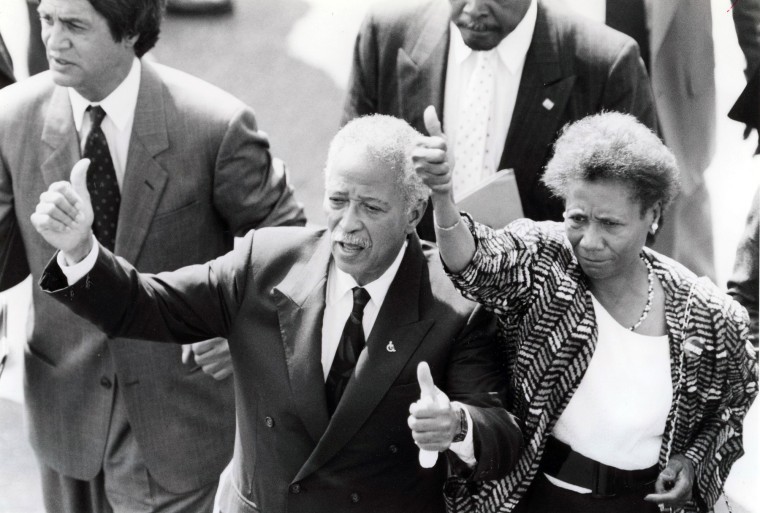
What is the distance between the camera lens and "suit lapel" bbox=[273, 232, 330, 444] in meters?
2.84

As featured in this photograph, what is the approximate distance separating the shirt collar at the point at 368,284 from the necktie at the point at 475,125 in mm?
866

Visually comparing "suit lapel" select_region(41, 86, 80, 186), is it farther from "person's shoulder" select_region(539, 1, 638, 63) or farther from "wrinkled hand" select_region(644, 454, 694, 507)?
"wrinkled hand" select_region(644, 454, 694, 507)

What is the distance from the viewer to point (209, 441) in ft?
12.1

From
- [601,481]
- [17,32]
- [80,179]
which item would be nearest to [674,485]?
[601,481]

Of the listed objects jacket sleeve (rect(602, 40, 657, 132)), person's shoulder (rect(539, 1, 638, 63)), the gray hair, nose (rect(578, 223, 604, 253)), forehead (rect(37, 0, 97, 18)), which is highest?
person's shoulder (rect(539, 1, 638, 63))

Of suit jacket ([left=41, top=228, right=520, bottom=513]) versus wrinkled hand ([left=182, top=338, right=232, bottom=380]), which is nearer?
suit jacket ([left=41, top=228, right=520, bottom=513])

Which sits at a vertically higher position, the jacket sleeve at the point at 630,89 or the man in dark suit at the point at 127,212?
the jacket sleeve at the point at 630,89

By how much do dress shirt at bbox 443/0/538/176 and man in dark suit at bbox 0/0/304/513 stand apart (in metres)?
0.67

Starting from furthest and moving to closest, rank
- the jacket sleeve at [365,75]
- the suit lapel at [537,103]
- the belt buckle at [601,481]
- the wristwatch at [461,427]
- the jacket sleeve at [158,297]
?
the jacket sleeve at [365,75], the suit lapel at [537,103], the belt buckle at [601,481], the jacket sleeve at [158,297], the wristwatch at [461,427]

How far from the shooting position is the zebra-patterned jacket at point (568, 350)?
290 cm

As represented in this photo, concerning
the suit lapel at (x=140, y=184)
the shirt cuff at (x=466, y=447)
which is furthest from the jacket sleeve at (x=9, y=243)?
the shirt cuff at (x=466, y=447)

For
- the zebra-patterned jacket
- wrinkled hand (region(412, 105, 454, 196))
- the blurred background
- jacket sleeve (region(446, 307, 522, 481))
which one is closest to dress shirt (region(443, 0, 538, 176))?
the blurred background

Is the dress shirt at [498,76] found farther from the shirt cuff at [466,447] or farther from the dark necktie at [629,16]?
the shirt cuff at [466,447]

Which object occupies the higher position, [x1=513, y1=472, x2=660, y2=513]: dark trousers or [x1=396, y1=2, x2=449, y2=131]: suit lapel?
[x1=396, y1=2, x2=449, y2=131]: suit lapel
